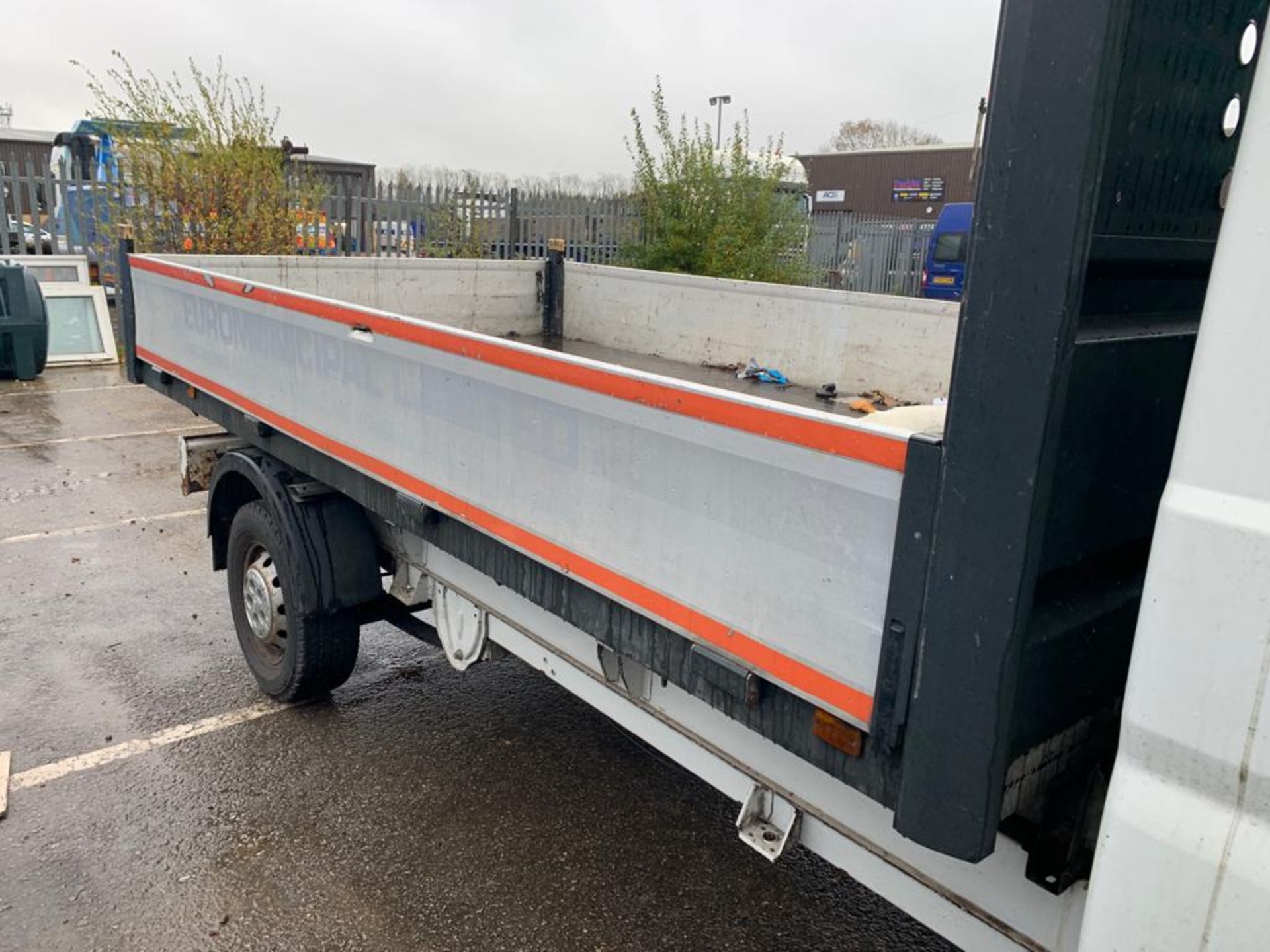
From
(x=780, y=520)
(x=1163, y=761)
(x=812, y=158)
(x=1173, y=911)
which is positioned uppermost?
(x=812, y=158)

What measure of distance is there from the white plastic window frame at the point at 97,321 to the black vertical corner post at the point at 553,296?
340 inches

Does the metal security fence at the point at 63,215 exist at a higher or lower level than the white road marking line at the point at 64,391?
higher

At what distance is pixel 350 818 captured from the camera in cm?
346

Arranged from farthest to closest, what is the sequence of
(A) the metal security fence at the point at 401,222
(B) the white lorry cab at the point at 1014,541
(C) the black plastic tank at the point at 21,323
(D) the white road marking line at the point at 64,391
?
1. (A) the metal security fence at the point at 401,222
2. (C) the black plastic tank at the point at 21,323
3. (D) the white road marking line at the point at 64,391
4. (B) the white lorry cab at the point at 1014,541

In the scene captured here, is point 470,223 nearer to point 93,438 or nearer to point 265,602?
point 93,438

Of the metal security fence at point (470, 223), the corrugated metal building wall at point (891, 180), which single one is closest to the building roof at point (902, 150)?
the corrugated metal building wall at point (891, 180)

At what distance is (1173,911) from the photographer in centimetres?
123

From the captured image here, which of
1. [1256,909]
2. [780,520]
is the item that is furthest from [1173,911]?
[780,520]

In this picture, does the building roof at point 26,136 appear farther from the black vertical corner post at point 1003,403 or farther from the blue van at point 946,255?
the black vertical corner post at point 1003,403

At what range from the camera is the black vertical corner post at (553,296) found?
19.9 feet

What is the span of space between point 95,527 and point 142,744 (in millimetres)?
3019

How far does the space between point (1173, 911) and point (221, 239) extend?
1245 cm

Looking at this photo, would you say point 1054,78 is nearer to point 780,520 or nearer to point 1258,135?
point 1258,135

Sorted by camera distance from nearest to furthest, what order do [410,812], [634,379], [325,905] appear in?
[634,379], [325,905], [410,812]
